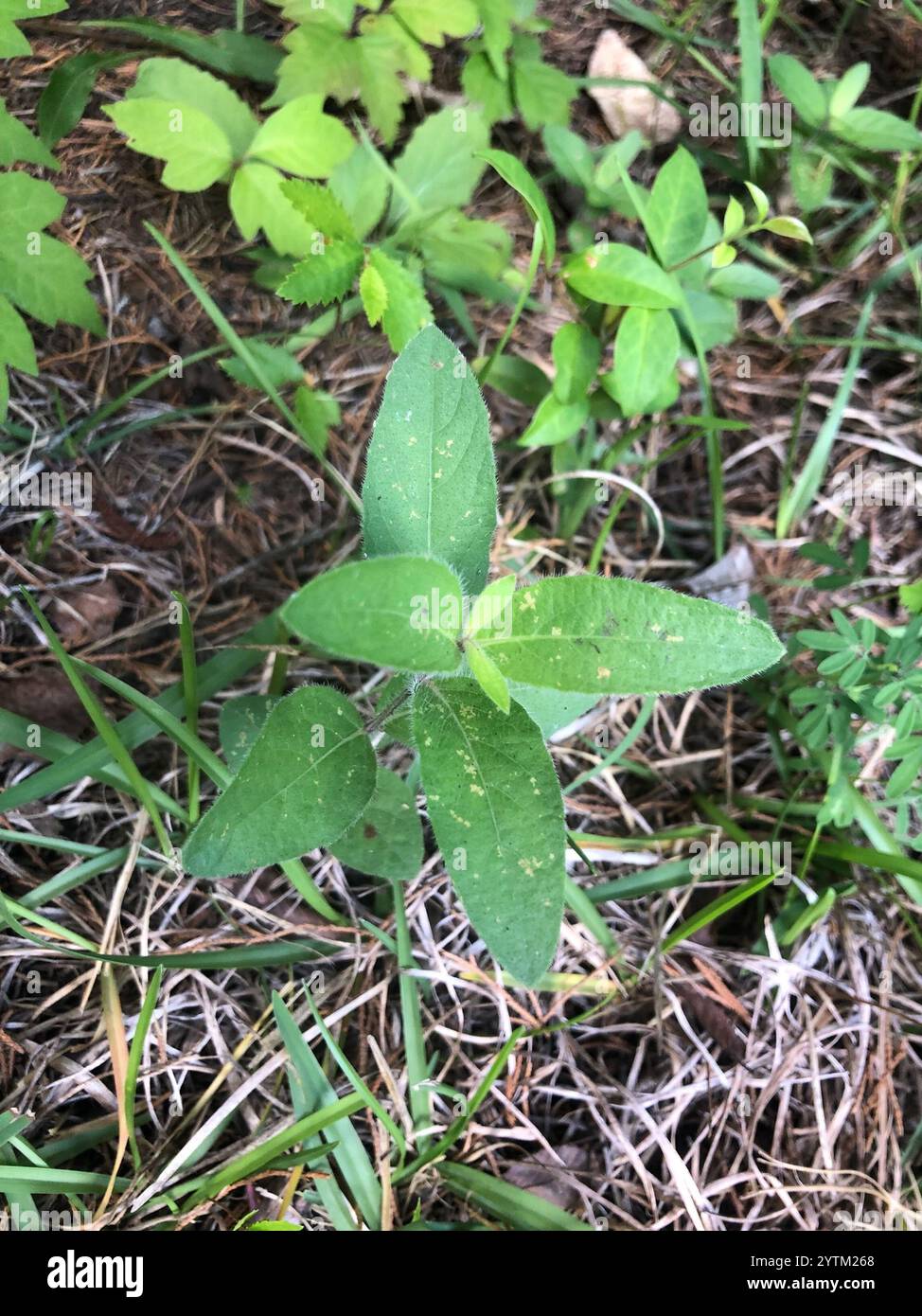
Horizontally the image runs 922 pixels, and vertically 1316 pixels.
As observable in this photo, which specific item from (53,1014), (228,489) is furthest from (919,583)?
(53,1014)

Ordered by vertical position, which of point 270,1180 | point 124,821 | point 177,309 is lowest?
point 270,1180

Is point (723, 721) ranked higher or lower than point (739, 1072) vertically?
higher

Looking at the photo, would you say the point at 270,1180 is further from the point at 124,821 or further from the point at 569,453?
the point at 569,453

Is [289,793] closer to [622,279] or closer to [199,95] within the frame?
[622,279]

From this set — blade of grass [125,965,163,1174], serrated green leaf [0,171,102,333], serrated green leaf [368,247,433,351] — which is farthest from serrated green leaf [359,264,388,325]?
blade of grass [125,965,163,1174]

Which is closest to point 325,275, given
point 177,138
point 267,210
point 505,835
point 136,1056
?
point 267,210

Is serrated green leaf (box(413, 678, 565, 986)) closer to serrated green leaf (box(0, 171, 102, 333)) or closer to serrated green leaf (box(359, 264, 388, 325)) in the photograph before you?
serrated green leaf (box(359, 264, 388, 325))
